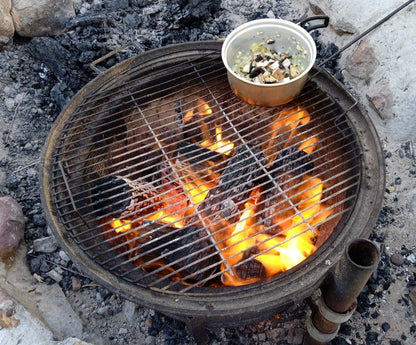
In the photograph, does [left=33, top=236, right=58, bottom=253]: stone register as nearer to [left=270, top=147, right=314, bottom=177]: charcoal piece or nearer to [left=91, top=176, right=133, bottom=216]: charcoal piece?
[left=91, top=176, right=133, bottom=216]: charcoal piece

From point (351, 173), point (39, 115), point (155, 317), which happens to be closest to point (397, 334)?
point (351, 173)

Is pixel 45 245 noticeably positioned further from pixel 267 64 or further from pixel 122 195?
pixel 267 64

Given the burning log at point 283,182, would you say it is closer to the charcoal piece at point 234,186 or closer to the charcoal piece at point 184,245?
the charcoal piece at point 234,186

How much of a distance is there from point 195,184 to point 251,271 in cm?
54

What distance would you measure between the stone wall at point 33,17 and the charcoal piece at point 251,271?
224cm

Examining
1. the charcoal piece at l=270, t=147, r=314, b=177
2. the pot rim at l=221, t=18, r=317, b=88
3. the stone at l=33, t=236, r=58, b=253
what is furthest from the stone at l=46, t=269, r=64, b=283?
the pot rim at l=221, t=18, r=317, b=88

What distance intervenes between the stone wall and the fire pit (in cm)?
106

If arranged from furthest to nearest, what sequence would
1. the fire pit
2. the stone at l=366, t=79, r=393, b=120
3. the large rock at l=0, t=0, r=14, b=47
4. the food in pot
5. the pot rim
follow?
the large rock at l=0, t=0, r=14, b=47 < the stone at l=366, t=79, r=393, b=120 < the food in pot < the pot rim < the fire pit

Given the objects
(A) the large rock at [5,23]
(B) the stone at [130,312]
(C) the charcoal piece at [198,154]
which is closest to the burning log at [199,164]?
(C) the charcoal piece at [198,154]

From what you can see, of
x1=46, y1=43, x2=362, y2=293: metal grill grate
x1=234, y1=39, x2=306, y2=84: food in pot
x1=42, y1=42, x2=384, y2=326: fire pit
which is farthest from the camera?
x1=234, y1=39, x2=306, y2=84: food in pot

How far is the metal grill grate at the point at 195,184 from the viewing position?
1.76m

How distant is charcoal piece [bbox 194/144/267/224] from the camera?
6.08 feet

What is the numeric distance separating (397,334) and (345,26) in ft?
5.87

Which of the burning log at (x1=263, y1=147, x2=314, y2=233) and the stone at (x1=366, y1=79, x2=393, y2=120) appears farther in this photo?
the stone at (x1=366, y1=79, x2=393, y2=120)
